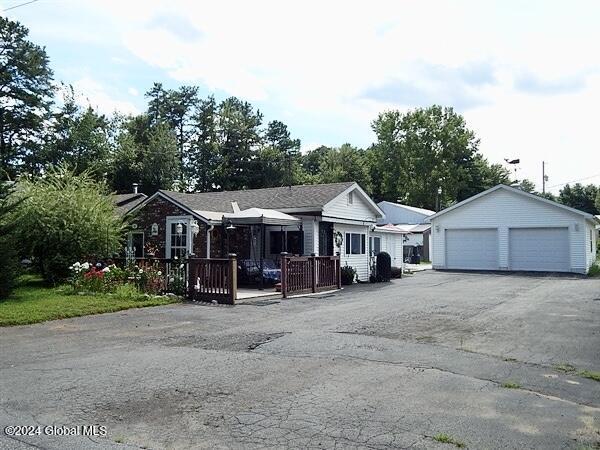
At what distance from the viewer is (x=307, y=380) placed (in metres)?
6.00

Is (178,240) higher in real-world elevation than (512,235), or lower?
lower

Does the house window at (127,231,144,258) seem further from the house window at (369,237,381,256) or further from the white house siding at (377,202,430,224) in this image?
the white house siding at (377,202,430,224)

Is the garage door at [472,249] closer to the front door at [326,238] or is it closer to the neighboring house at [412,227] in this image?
the neighboring house at [412,227]

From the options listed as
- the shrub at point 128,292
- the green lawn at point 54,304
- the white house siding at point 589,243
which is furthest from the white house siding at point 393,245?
the green lawn at point 54,304

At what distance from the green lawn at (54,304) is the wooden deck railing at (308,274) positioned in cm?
334

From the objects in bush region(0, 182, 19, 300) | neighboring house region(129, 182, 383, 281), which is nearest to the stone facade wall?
neighboring house region(129, 182, 383, 281)

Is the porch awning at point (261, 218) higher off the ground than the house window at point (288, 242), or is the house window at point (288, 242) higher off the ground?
the porch awning at point (261, 218)

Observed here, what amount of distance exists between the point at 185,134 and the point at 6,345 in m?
48.8

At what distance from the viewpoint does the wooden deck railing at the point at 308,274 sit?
51.8 feet

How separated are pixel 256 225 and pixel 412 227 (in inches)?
1014

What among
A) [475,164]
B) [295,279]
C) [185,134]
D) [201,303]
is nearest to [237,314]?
[201,303]

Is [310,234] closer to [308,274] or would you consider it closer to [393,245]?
[308,274]

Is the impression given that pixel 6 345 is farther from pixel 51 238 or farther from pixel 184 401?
pixel 51 238

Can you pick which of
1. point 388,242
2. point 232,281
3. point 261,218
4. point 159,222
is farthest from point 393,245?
point 232,281
